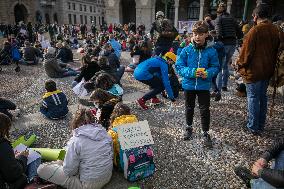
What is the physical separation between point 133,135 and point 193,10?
33.1 meters

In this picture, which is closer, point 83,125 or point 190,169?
point 83,125

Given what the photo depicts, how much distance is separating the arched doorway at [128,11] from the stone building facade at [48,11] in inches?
592

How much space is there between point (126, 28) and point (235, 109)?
73.0ft

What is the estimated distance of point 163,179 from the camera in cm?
349

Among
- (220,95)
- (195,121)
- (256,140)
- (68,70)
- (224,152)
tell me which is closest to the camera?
(224,152)

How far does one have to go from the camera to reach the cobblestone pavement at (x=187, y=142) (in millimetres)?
3479

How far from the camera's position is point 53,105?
5.50 meters

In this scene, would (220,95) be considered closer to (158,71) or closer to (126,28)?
(158,71)

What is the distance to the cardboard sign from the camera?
3.32m

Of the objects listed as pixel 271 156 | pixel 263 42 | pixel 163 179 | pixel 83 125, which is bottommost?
pixel 163 179

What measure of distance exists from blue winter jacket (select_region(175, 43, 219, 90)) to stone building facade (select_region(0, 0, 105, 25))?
41.6 meters

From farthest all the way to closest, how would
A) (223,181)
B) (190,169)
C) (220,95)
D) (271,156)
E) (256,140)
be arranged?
(220,95) < (256,140) < (190,169) < (223,181) < (271,156)

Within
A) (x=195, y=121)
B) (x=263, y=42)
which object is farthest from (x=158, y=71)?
(x=263, y=42)

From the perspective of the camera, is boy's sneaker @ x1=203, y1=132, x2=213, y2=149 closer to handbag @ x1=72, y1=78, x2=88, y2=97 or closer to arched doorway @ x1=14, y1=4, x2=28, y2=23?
handbag @ x1=72, y1=78, x2=88, y2=97
